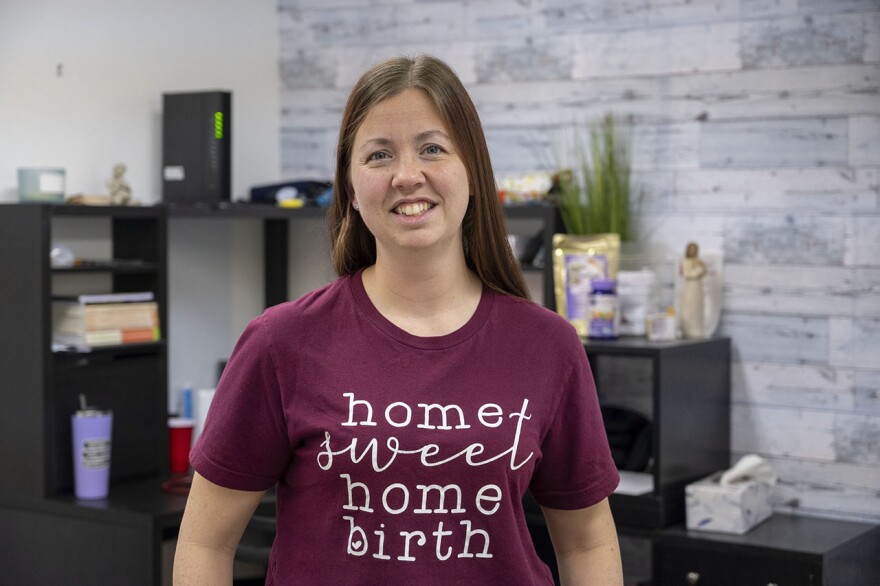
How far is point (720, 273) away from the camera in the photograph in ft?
11.4

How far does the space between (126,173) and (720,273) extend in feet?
6.33

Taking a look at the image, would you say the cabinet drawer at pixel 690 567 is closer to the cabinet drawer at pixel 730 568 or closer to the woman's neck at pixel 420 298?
the cabinet drawer at pixel 730 568

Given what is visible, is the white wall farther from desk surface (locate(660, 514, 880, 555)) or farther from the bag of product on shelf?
desk surface (locate(660, 514, 880, 555))

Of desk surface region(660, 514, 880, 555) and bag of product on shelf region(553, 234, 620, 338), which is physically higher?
bag of product on shelf region(553, 234, 620, 338)

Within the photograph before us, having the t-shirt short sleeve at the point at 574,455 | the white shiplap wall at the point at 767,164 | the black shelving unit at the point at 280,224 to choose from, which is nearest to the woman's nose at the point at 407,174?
the t-shirt short sleeve at the point at 574,455

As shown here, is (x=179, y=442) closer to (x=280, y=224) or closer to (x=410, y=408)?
(x=280, y=224)

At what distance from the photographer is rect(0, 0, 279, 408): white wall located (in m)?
3.50

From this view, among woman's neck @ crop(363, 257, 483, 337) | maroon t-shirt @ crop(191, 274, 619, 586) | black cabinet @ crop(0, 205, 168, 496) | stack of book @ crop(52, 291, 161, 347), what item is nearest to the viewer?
maroon t-shirt @ crop(191, 274, 619, 586)

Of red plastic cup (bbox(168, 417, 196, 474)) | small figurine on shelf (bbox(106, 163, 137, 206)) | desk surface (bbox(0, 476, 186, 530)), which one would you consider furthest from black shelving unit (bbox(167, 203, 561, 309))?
desk surface (bbox(0, 476, 186, 530))

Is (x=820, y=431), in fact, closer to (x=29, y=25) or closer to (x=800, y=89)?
(x=800, y=89)

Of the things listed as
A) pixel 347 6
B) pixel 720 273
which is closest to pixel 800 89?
pixel 720 273

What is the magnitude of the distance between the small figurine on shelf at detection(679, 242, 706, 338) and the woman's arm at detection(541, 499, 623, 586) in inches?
73.9

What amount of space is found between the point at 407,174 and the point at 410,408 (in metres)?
0.29

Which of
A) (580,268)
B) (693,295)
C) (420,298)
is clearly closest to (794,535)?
(693,295)
